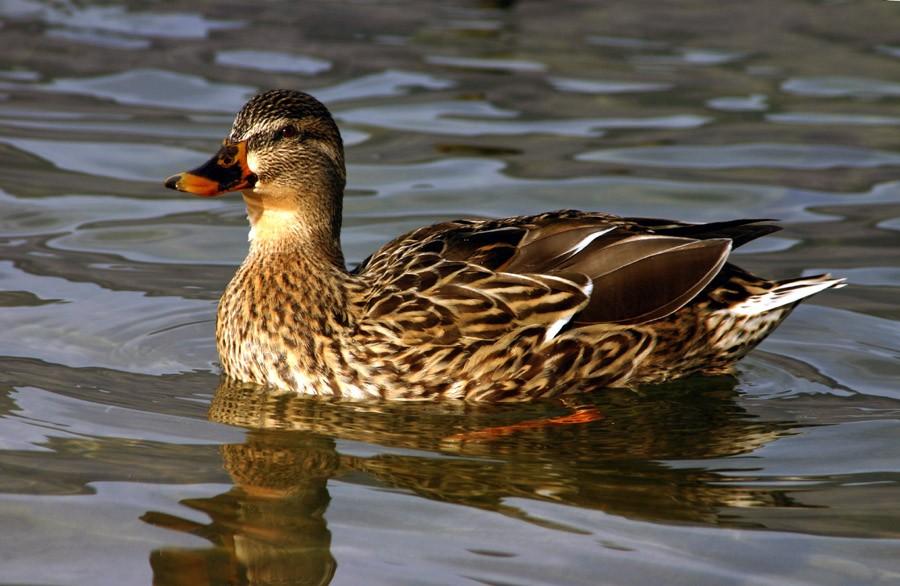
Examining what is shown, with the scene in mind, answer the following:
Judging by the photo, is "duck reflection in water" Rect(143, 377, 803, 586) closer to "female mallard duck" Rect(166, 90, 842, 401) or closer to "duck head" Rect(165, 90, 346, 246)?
"female mallard duck" Rect(166, 90, 842, 401)

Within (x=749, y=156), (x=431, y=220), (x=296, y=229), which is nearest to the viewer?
(x=296, y=229)

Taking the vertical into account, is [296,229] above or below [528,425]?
above

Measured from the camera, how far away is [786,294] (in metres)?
8.25

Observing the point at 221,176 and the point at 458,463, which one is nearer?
the point at 458,463

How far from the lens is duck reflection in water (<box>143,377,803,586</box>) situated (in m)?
6.34

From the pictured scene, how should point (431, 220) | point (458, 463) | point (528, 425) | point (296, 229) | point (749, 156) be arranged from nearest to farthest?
point (458, 463), point (528, 425), point (296, 229), point (431, 220), point (749, 156)

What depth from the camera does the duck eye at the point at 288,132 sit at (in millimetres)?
8344

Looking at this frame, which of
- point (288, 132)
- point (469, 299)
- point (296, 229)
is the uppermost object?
point (288, 132)

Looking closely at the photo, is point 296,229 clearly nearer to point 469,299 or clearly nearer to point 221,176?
point 221,176

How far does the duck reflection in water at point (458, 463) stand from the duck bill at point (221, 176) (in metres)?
1.05

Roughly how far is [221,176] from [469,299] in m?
1.41

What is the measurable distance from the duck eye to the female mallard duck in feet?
0.07

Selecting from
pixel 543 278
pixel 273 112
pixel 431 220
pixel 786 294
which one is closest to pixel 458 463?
pixel 543 278

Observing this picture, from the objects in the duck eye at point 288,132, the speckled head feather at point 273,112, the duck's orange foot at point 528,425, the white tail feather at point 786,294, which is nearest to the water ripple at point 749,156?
the white tail feather at point 786,294
